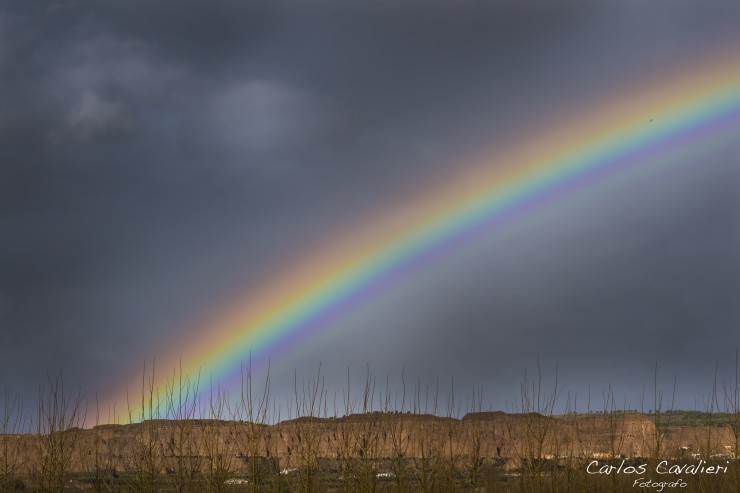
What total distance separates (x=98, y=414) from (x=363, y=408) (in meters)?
8.91

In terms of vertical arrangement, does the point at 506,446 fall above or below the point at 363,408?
below

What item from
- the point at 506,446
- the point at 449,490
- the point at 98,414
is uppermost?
the point at 98,414

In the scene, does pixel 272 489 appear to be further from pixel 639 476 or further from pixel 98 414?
pixel 639 476

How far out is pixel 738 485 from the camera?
2523cm

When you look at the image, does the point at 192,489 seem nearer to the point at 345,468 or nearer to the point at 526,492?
the point at 345,468

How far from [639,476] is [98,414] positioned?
68.7 ft

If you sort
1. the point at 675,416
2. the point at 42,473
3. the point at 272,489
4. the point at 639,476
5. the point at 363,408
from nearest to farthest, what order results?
the point at 363,408 < the point at 272,489 < the point at 42,473 < the point at 639,476 < the point at 675,416

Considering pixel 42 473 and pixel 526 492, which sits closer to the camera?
pixel 42 473

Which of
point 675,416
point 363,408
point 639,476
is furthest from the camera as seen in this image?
point 675,416

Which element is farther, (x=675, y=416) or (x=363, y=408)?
(x=675, y=416)

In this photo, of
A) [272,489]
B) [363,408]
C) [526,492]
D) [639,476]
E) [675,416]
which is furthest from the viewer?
[675,416]

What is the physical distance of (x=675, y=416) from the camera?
120 m

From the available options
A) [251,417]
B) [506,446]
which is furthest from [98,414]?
[506,446]

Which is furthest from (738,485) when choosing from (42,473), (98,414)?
(42,473)
